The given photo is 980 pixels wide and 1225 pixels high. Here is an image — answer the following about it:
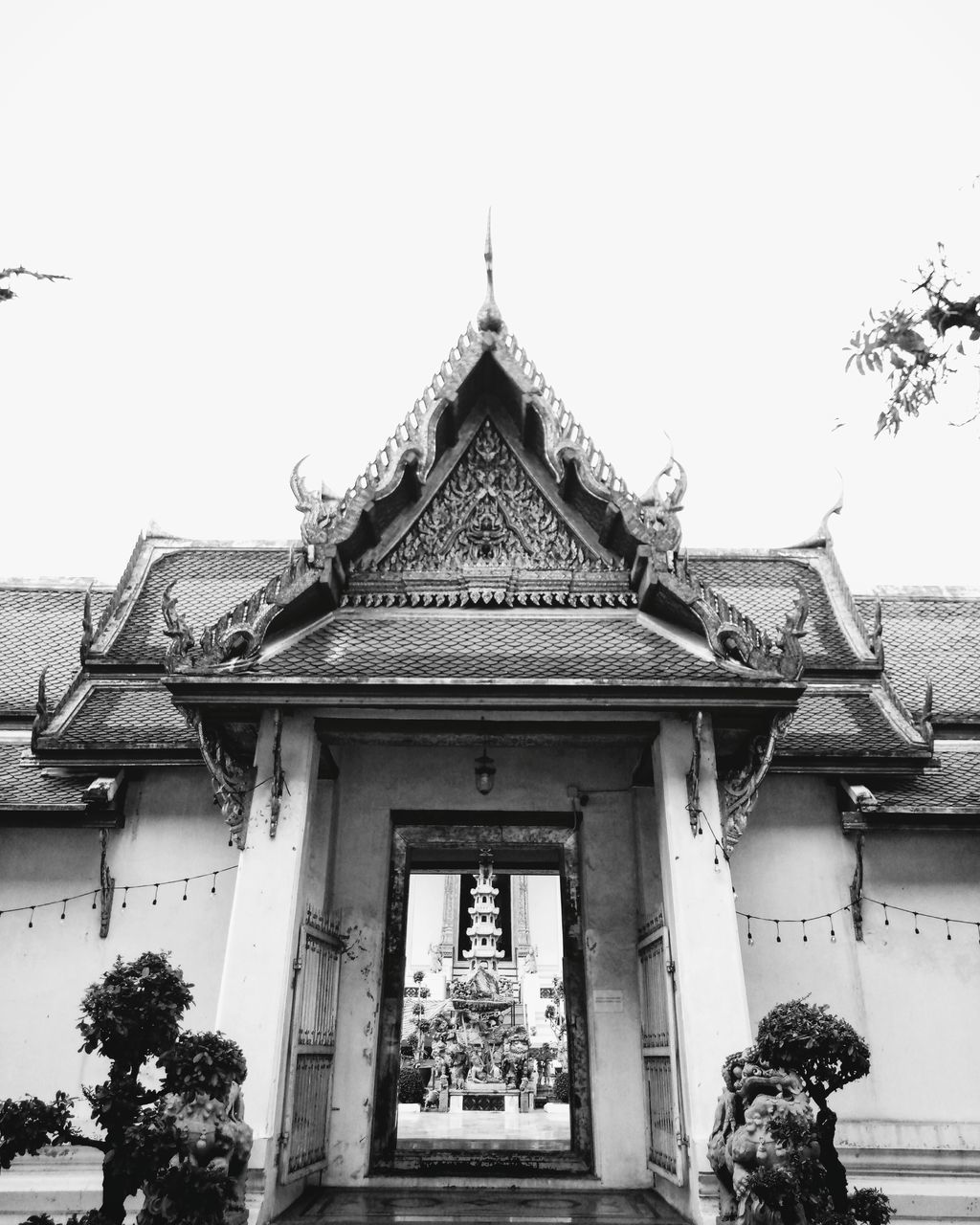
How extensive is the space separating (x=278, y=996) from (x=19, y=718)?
4377mm

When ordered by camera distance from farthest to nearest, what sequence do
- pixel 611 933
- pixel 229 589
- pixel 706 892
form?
pixel 229 589 < pixel 611 933 < pixel 706 892

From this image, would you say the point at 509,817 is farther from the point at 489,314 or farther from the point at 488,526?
the point at 489,314

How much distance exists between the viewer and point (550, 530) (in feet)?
26.1

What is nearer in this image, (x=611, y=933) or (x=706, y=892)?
(x=706, y=892)

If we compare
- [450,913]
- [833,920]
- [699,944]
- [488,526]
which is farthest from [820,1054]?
[450,913]

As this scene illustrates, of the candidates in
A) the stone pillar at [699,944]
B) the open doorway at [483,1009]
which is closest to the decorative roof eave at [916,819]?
the stone pillar at [699,944]

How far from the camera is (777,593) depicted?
10.3 metres

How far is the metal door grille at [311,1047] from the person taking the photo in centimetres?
619

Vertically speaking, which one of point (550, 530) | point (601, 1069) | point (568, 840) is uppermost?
point (550, 530)

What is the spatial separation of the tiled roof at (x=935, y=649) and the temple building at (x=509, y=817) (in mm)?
112

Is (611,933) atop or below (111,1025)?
atop

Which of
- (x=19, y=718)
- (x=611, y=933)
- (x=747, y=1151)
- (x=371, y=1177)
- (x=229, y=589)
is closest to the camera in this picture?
(x=747, y=1151)

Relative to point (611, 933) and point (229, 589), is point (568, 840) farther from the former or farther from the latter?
point (229, 589)

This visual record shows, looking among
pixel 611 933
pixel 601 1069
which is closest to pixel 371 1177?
pixel 601 1069
